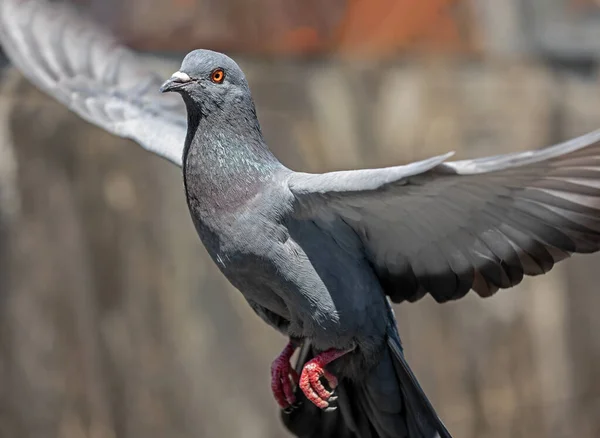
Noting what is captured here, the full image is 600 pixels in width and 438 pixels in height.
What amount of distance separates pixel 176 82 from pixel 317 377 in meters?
0.98

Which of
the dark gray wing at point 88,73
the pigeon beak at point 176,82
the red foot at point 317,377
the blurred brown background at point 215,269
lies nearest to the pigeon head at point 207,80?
the pigeon beak at point 176,82

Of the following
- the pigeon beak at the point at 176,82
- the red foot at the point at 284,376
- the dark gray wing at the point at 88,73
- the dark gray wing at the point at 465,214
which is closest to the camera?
the dark gray wing at the point at 465,214

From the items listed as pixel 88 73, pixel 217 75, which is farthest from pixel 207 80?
pixel 88 73

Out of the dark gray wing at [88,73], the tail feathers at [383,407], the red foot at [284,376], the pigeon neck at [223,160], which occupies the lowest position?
the tail feathers at [383,407]

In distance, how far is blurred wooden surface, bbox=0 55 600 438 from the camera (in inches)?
213

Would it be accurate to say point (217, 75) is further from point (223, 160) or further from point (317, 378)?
point (317, 378)

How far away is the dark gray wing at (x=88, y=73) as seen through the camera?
11.7 ft

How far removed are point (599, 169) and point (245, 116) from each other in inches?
39.3

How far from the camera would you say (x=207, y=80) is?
2.70 metres

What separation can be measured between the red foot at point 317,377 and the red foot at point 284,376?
0.20 meters

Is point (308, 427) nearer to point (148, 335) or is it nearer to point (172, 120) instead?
point (172, 120)

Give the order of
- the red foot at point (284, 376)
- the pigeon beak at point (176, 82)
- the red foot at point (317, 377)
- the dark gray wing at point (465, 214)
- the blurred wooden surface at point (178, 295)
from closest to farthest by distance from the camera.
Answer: the dark gray wing at point (465, 214) → the pigeon beak at point (176, 82) → the red foot at point (317, 377) → the red foot at point (284, 376) → the blurred wooden surface at point (178, 295)

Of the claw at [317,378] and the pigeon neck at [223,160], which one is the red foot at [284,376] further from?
the pigeon neck at [223,160]

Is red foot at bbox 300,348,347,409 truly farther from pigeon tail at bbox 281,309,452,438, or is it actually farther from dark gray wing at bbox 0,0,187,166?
dark gray wing at bbox 0,0,187,166
